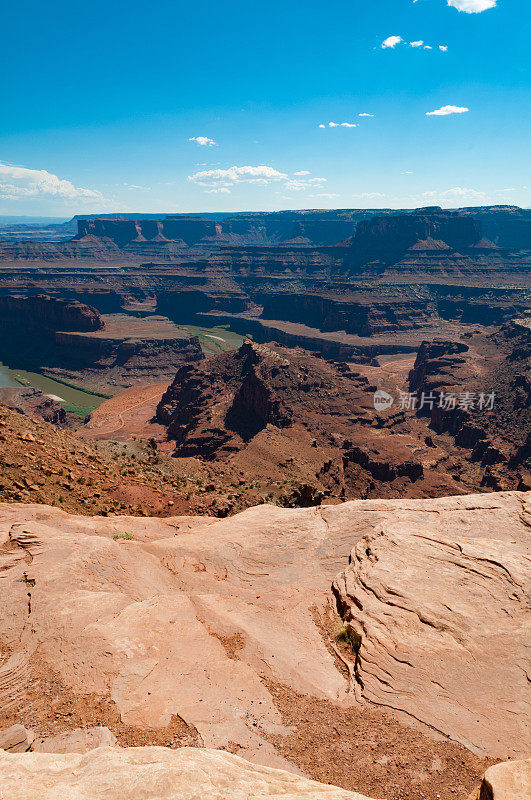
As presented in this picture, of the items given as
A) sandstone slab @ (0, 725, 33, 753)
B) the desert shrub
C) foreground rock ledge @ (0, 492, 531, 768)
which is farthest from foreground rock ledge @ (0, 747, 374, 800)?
the desert shrub

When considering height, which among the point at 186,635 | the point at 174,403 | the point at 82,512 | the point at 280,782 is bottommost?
the point at 174,403

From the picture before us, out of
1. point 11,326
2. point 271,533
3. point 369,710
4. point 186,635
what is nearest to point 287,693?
point 369,710

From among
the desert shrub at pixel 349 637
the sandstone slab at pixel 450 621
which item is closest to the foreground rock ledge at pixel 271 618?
the sandstone slab at pixel 450 621

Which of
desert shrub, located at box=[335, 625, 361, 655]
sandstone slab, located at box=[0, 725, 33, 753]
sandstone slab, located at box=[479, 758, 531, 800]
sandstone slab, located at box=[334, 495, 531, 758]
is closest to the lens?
sandstone slab, located at box=[479, 758, 531, 800]

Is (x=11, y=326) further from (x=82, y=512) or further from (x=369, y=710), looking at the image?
(x=369, y=710)
